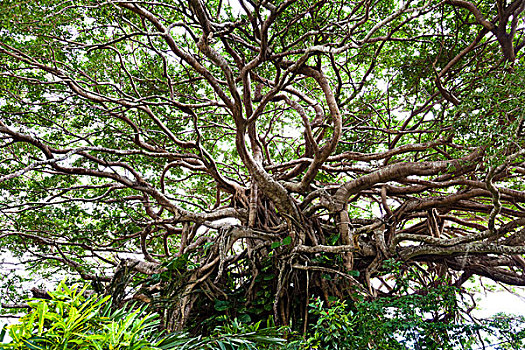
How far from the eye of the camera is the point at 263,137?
15.7ft

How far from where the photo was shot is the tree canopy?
2932 mm

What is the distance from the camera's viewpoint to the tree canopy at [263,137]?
9.62 ft

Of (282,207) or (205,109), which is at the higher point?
(205,109)

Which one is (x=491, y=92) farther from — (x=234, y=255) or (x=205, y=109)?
(x=205, y=109)

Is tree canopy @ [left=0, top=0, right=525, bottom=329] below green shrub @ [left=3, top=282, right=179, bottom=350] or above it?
above

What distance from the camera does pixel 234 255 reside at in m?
3.74

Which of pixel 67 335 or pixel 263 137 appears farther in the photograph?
pixel 263 137

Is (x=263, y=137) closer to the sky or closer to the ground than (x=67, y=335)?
closer to the sky

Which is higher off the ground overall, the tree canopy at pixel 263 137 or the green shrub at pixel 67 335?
the tree canopy at pixel 263 137

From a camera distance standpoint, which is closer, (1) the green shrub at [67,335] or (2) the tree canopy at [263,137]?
(1) the green shrub at [67,335]

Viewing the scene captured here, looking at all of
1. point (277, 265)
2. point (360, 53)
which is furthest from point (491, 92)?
point (277, 265)

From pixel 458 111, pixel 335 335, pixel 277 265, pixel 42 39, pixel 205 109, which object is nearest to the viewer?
pixel 335 335

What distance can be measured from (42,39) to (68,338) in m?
3.78

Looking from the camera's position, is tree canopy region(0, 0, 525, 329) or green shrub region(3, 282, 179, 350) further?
tree canopy region(0, 0, 525, 329)
